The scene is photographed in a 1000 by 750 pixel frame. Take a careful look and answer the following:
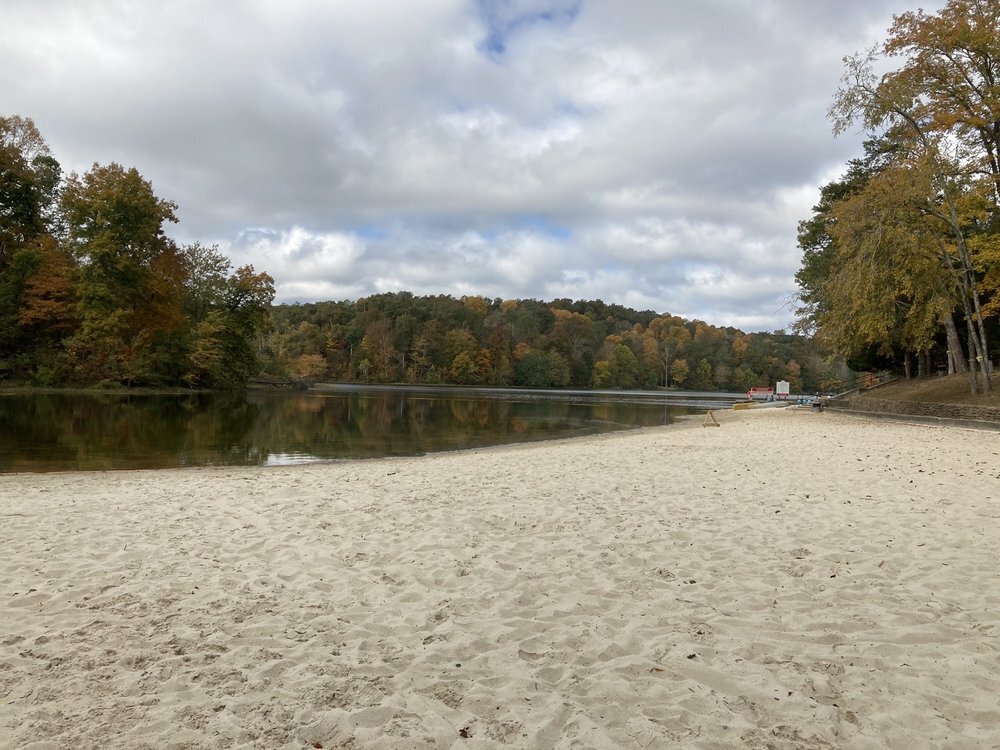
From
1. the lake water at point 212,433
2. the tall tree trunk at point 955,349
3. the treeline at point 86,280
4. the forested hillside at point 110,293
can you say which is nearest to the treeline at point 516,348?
the forested hillside at point 110,293

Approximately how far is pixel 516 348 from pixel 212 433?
93644mm

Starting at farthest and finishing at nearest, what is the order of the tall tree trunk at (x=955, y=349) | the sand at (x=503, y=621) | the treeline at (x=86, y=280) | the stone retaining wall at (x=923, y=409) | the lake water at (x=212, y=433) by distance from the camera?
the treeline at (x=86, y=280)
the tall tree trunk at (x=955, y=349)
the stone retaining wall at (x=923, y=409)
the lake water at (x=212, y=433)
the sand at (x=503, y=621)

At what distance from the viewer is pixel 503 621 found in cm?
384

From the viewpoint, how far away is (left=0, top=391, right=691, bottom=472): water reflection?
14039 millimetres

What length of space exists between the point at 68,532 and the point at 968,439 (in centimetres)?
1803

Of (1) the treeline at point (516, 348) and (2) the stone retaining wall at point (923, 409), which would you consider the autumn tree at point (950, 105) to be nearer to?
(2) the stone retaining wall at point (923, 409)

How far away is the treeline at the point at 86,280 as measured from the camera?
37375 millimetres

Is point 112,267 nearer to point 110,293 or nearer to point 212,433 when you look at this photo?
point 110,293

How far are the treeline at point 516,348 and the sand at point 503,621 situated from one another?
84.8m

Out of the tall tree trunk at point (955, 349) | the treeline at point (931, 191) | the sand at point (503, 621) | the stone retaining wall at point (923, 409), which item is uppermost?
the treeline at point (931, 191)

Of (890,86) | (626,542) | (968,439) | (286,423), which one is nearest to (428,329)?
(286,423)

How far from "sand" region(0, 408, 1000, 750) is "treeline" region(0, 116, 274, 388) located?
37.0 m

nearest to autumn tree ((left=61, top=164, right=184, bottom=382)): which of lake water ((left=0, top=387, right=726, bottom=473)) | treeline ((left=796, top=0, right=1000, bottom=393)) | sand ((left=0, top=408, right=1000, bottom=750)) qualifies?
lake water ((left=0, top=387, right=726, bottom=473))

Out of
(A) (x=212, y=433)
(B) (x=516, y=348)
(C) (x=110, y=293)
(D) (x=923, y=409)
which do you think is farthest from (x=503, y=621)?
(B) (x=516, y=348)
